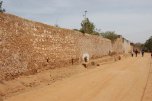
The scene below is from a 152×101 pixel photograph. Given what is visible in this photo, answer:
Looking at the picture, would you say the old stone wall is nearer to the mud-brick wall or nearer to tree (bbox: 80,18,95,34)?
tree (bbox: 80,18,95,34)

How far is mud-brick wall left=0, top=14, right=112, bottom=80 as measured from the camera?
11969 mm

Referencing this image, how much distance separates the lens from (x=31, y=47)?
14102 millimetres

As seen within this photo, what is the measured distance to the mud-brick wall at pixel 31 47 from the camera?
11969 millimetres

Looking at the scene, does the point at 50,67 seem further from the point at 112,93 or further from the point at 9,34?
the point at 112,93

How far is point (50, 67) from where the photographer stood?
1628cm

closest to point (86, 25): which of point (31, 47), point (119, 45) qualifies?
point (119, 45)

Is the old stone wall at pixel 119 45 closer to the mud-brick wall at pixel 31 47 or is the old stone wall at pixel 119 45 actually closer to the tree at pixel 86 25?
the tree at pixel 86 25

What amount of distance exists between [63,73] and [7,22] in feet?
20.3

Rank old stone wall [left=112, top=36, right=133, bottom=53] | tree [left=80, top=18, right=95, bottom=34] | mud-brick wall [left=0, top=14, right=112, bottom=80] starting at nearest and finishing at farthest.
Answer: mud-brick wall [left=0, top=14, right=112, bottom=80]
old stone wall [left=112, top=36, right=133, bottom=53]
tree [left=80, top=18, right=95, bottom=34]

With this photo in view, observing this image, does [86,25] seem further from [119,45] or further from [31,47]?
[31,47]

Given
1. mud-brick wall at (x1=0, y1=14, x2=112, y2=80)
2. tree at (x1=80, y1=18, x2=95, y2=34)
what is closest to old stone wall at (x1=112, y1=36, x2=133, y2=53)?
tree at (x1=80, y1=18, x2=95, y2=34)

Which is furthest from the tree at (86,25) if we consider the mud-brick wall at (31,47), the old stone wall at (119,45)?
the mud-brick wall at (31,47)

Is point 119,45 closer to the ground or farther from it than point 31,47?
farther from it

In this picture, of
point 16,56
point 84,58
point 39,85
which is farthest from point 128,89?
point 84,58
